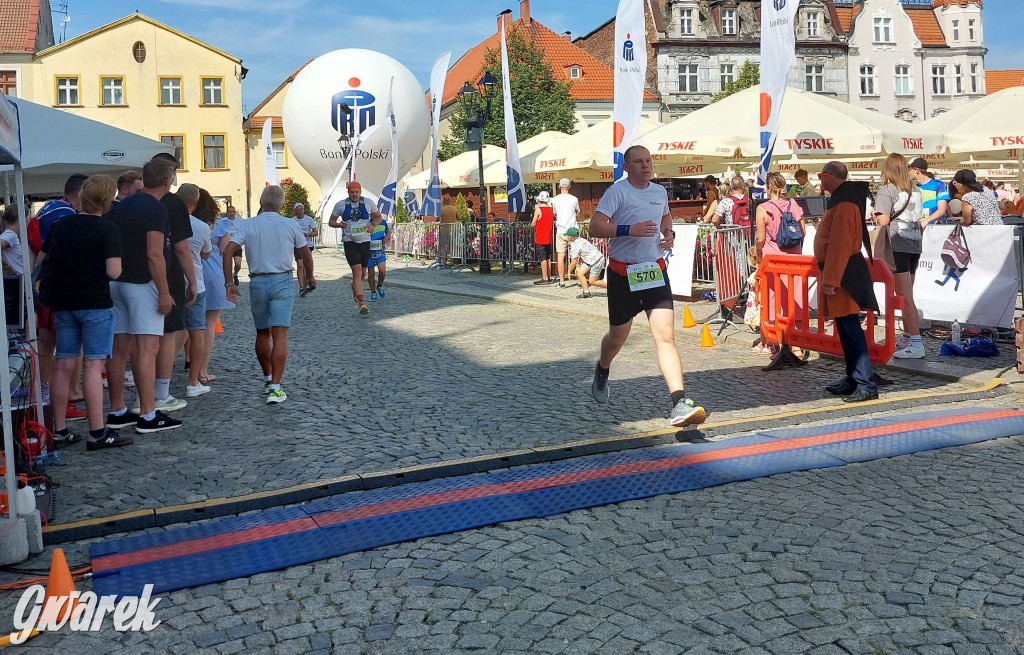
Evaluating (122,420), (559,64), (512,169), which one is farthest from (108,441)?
(559,64)

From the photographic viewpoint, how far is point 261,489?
5.62m

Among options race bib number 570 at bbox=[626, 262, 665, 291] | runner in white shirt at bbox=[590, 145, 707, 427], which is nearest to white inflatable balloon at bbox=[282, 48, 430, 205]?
runner in white shirt at bbox=[590, 145, 707, 427]

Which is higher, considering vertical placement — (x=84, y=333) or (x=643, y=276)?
(x=643, y=276)

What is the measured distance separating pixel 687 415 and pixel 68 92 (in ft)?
186

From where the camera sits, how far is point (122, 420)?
720 centimetres

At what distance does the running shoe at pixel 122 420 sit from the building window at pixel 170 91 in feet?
177

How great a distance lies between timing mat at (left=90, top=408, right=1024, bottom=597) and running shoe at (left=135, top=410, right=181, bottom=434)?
2.38 metres

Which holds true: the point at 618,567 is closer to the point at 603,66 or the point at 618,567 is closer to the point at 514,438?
the point at 514,438

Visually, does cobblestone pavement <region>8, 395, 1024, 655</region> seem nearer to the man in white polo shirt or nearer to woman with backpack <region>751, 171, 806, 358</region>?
the man in white polo shirt

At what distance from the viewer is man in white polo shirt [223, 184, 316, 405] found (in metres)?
8.24

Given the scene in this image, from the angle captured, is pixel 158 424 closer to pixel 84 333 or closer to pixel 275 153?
pixel 84 333

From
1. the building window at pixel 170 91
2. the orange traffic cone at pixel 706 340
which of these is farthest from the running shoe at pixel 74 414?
the building window at pixel 170 91

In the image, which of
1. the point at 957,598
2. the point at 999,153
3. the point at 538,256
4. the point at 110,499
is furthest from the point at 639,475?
the point at 999,153

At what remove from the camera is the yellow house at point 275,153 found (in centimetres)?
5862
